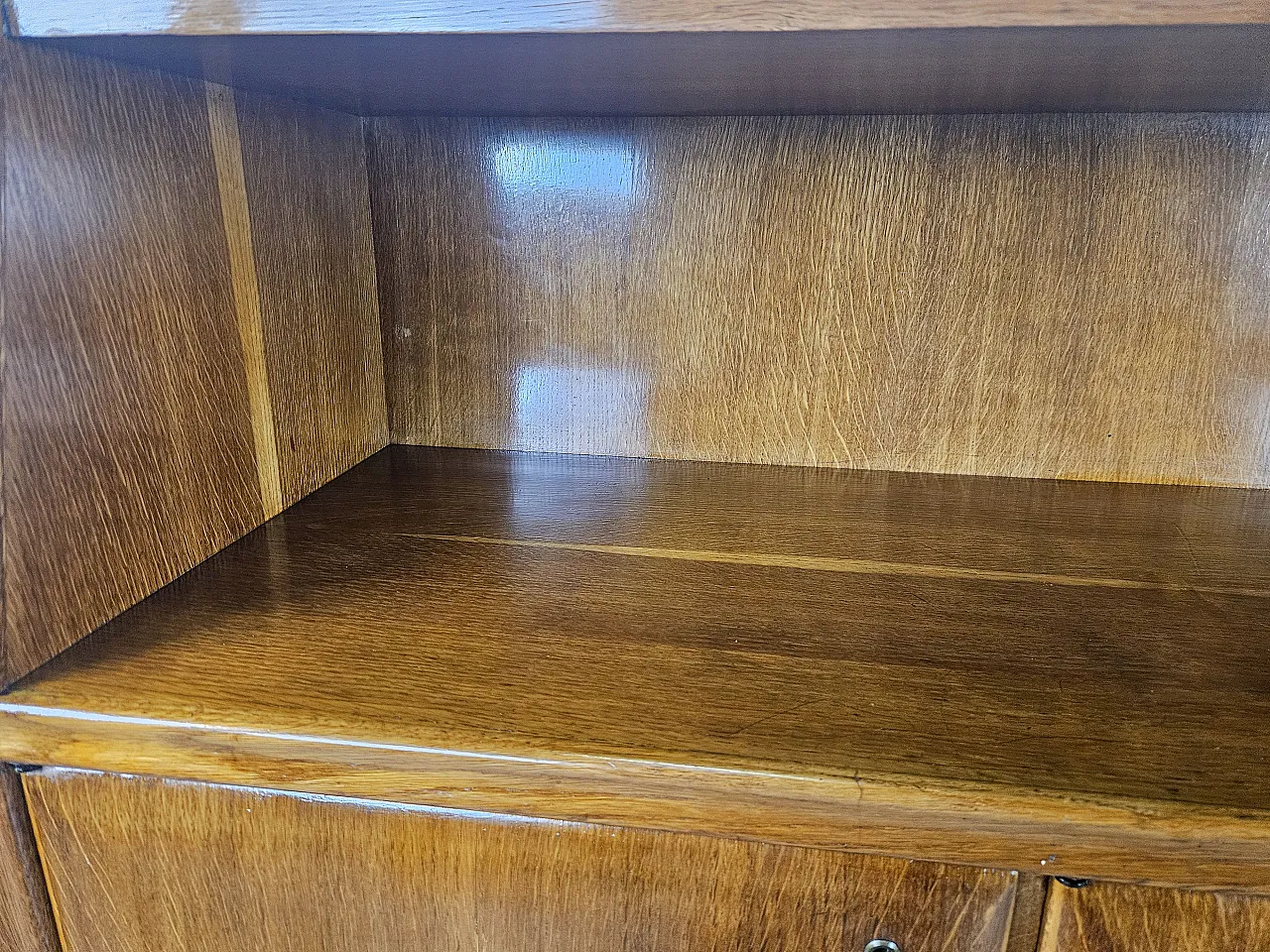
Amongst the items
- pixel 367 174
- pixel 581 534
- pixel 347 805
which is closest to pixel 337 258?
pixel 367 174

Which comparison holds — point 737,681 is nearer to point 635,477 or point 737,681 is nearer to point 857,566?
point 857,566

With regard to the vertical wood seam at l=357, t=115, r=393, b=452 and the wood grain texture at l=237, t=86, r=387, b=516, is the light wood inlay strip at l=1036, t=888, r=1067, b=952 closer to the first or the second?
the wood grain texture at l=237, t=86, r=387, b=516

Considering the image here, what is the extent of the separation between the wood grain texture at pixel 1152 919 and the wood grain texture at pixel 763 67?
1.22ft

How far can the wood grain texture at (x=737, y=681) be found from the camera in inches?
15.4

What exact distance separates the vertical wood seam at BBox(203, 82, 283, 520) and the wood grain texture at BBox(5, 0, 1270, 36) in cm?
18

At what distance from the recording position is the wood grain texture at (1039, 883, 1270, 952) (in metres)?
0.39

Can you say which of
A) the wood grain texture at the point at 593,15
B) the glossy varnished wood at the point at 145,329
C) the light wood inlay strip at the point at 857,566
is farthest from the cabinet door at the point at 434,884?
the wood grain texture at the point at 593,15

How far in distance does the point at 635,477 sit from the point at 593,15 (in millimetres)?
474

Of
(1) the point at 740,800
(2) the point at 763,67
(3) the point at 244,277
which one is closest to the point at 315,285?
(3) the point at 244,277

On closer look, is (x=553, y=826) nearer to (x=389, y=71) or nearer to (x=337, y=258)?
(x=389, y=71)

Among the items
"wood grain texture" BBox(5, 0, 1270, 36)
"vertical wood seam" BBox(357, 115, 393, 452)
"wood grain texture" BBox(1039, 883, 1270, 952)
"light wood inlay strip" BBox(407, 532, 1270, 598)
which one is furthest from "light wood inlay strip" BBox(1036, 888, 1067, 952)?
"vertical wood seam" BBox(357, 115, 393, 452)

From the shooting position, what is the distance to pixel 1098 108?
2.35 ft

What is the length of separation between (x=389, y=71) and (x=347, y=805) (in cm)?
42

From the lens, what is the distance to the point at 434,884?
45 centimetres
